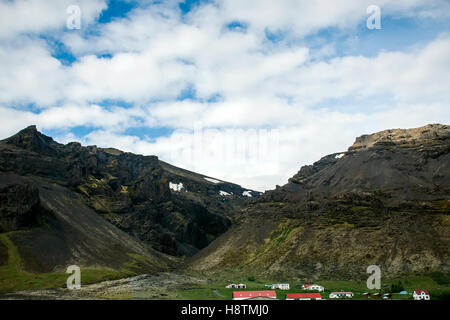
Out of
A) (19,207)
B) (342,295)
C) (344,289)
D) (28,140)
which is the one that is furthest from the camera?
(28,140)

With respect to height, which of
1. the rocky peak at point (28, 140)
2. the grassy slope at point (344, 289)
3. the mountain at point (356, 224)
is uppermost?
the rocky peak at point (28, 140)

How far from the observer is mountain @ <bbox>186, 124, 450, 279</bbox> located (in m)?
108

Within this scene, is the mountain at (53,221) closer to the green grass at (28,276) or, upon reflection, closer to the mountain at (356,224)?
the green grass at (28,276)

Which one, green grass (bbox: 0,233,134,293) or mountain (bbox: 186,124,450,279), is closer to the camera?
green grass (bbox: 0,233,134,293)

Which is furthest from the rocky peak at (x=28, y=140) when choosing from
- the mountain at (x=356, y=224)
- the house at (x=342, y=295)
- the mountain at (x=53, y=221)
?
the house at (x=342, y=295)

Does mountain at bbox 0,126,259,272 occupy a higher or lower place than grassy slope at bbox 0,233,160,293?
higher

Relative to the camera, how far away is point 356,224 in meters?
131

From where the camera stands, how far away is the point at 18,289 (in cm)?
9181

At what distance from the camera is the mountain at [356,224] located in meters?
108
